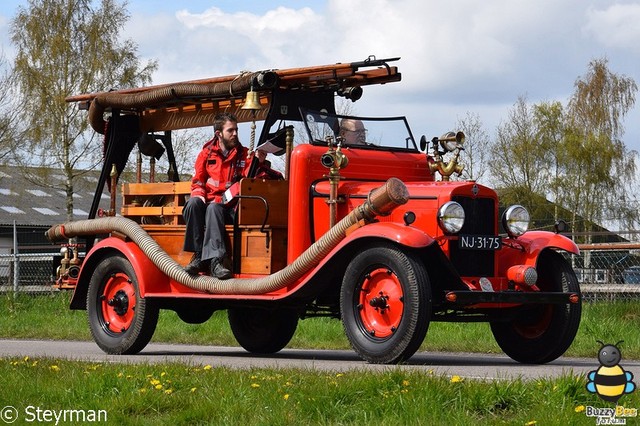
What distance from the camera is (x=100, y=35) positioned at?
37312mm

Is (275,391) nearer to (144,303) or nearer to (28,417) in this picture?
(28,417)

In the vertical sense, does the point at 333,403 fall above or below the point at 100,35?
below

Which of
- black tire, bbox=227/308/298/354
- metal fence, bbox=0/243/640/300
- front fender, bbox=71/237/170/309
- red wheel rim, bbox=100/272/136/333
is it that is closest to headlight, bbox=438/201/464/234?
black tire, bbox=227/308/298/354

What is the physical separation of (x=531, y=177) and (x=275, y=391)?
37.6m

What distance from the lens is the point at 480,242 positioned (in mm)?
10711

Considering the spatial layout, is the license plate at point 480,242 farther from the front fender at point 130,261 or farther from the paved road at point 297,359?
the front fender at point 130,261

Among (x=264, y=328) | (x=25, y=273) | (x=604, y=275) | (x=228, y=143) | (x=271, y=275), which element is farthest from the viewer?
(x=25, y=273)

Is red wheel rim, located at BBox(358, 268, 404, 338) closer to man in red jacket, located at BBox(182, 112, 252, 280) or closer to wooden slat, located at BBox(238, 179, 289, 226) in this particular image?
wooden slat, located at BBox(238, 179, 289, 226)

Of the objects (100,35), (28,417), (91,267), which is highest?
(100,35)

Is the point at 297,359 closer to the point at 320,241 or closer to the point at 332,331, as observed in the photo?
the point at 320,241

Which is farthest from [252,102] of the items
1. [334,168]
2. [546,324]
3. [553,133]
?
[553,133]

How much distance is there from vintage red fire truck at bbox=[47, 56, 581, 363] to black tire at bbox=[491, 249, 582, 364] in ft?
0.05

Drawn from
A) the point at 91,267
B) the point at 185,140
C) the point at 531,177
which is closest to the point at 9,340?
the point at 91,267

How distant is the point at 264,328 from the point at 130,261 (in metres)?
1.68
